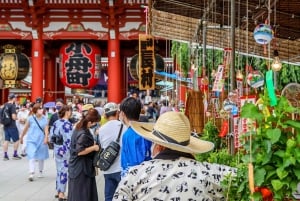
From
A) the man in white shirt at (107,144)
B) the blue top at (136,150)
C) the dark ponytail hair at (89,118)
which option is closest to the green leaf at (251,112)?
the blue top at (136,150)

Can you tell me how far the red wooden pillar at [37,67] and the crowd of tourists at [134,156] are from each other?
38.5 feet

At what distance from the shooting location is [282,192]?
2.88m

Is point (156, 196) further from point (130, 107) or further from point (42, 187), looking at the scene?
point (42, 187)

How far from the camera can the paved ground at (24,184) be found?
8867 mm

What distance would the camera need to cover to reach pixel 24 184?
10.1 metres

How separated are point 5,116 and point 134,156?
33.1 feet

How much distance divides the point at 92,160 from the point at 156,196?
406 cm

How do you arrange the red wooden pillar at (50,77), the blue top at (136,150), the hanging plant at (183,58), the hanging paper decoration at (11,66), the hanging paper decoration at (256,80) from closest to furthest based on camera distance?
the blue top at (136,150) < the hanging paper decoration at (256,80) < the hanging plant at (183,58) < the hanging paper decoration at (11,66) < the red wooden pillar at (50,77)

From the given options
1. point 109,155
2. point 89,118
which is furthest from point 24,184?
point 109,155

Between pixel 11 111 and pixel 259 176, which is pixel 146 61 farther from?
pixel 259 176

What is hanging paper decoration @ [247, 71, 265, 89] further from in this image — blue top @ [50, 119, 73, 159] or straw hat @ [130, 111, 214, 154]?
straw hat @ [130, 111, 214, 154]

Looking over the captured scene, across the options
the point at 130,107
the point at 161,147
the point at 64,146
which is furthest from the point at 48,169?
the point at 161,147

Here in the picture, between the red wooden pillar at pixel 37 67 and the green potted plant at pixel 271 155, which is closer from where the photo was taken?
the green potted plant at pixel 271 155

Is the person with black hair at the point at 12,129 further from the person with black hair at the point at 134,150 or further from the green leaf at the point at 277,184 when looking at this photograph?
the green leaf at the point at 277,184
